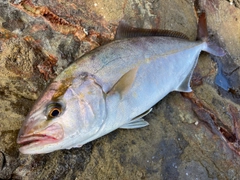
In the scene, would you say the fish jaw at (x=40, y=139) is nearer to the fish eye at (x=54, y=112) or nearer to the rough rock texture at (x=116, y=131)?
the fish eye at (x=54, y=112)

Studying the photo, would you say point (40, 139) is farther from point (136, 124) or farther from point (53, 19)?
point (53, 19)

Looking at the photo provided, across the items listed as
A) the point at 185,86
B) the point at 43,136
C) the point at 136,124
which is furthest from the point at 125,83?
the point at 185,86

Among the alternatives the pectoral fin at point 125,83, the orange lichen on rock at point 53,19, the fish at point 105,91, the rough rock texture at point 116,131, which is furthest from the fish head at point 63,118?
the orange lichen on rock at point 53,19

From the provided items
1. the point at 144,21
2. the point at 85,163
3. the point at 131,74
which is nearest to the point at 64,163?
the point at 85,163

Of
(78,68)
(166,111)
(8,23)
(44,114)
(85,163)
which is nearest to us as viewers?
(44,114)

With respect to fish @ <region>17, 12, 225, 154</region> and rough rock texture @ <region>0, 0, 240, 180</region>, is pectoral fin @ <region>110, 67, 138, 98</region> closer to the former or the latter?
fish @ <region>17, 12, 225, 154</region>

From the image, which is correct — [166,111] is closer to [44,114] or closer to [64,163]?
[64,163]
